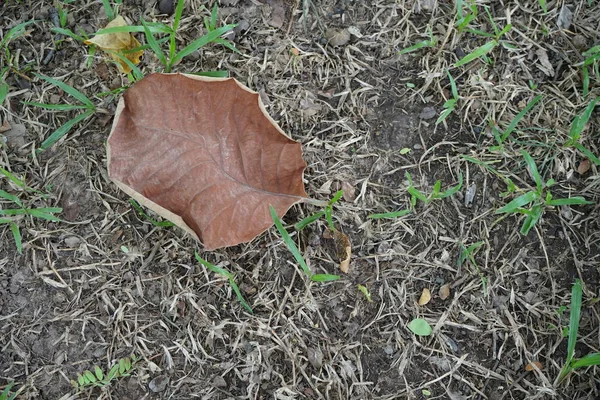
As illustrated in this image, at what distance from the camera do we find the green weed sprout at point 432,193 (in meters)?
1.91

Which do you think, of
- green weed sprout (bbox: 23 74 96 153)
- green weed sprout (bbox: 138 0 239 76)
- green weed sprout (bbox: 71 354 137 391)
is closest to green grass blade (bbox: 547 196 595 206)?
green weed sprout (bbox: 138 0 239 76)

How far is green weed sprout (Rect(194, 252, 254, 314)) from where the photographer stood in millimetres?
1867

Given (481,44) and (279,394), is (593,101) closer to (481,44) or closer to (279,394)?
(481,44)

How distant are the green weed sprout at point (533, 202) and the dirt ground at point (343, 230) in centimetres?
5

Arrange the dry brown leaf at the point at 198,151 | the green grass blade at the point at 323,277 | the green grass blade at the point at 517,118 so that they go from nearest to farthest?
the dry brown leaf at the point at 198,151 → the green grass blade at the point at 323,277 → the green grass blade at the point at 517,118

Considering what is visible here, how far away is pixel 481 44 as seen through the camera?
205 centimetres

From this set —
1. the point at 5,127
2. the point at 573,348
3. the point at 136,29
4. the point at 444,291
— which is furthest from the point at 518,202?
the point at 5,127

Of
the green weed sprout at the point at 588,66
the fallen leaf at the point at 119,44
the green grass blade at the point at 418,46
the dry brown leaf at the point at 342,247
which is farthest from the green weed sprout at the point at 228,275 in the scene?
the green weed sprout at the point at 588,66

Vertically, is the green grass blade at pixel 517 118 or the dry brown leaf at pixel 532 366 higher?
the green grass blade at pixel 517 118

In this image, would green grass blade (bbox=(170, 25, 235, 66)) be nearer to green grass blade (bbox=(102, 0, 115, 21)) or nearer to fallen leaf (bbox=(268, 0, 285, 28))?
fallen leaf (bbox=(268, 0, 285, 28))

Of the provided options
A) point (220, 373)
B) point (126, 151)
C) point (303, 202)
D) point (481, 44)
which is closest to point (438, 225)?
point (303, 202)

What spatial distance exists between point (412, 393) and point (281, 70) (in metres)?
1.17

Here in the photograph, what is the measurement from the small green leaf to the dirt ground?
0.06 ft

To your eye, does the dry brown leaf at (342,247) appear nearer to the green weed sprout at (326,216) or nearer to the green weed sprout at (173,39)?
the green weed sprout at (326,216)
